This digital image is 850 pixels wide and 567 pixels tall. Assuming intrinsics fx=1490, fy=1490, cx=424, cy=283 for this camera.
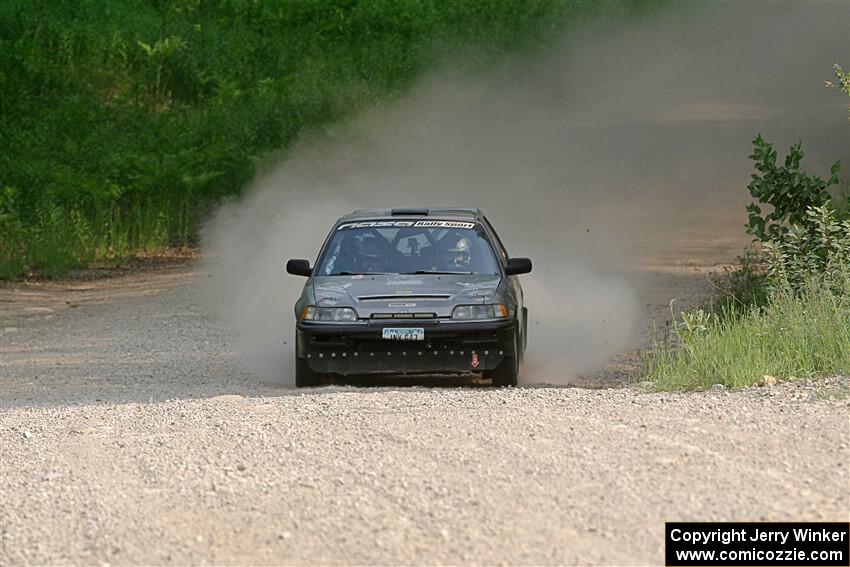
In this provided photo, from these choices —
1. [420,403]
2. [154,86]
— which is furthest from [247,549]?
[154,86]

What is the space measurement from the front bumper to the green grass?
138 centimetres

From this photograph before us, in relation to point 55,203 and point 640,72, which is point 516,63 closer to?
point 640,72

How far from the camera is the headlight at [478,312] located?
12.0 metres

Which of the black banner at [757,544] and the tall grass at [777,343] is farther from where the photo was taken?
the tall grass at [777,343]

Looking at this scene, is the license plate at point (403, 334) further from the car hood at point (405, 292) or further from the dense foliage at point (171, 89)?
the dense foliage at point (171, 89)

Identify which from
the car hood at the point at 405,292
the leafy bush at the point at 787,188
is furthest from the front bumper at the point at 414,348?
the leafy bush at the point at 787,188

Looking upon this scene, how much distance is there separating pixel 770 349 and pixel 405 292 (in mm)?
3066

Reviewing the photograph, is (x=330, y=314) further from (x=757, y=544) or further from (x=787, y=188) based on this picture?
(x=757, y=544)

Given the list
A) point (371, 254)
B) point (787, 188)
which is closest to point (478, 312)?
point (371, 254)

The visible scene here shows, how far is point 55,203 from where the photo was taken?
79.4 feet

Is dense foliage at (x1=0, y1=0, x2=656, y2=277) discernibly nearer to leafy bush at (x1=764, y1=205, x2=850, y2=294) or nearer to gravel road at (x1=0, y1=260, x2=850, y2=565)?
leafy bush at (x1=764, y1=205, x2=850, y2=294)

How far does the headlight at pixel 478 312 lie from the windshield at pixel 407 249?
35.7 inches

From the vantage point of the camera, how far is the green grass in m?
10.3

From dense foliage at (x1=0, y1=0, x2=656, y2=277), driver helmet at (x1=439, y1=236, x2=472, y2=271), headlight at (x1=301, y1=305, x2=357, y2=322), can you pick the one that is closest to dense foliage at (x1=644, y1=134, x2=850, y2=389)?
driver helmet at (x1=439, y1=236, x2=472, y2=271)
